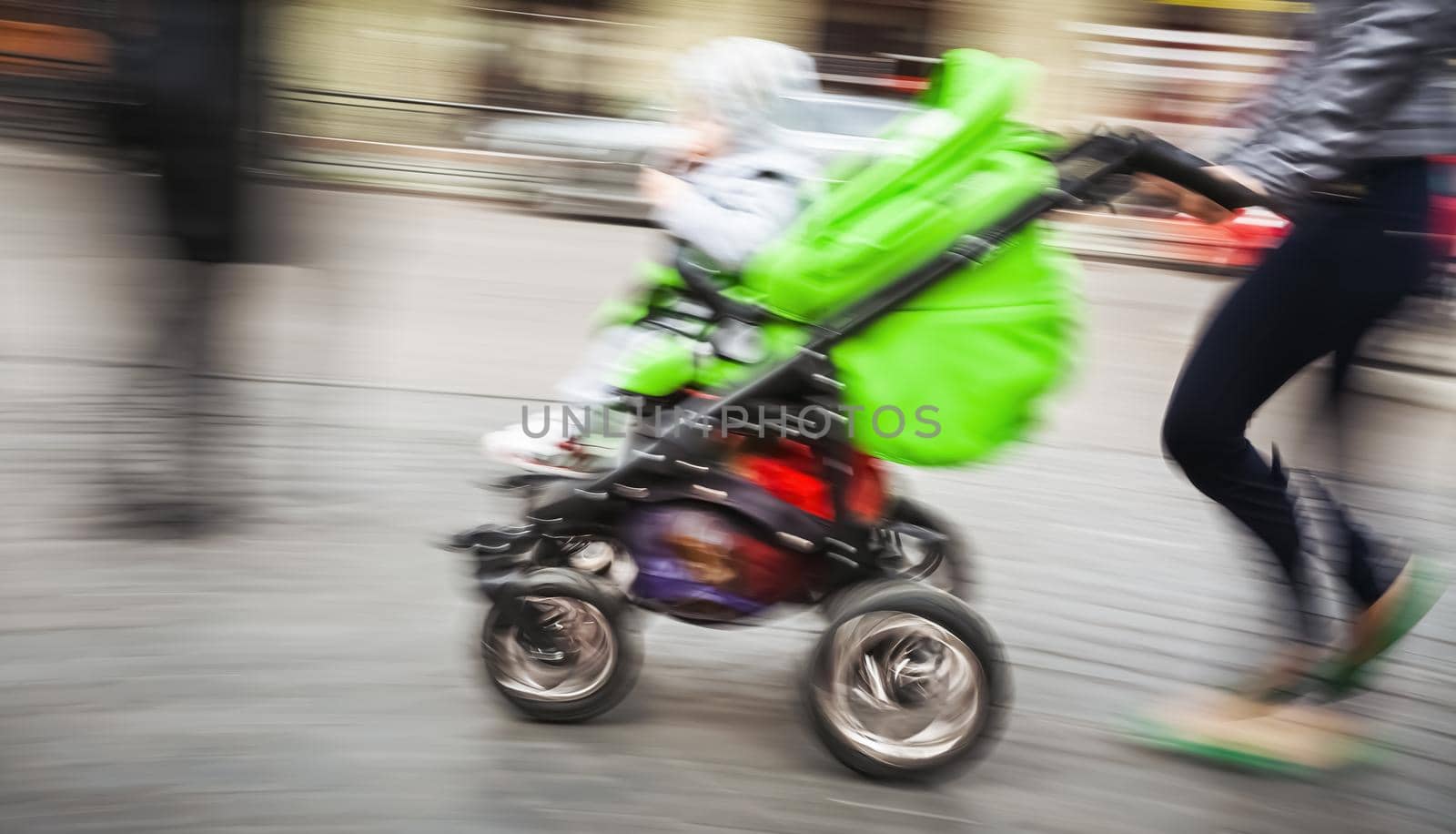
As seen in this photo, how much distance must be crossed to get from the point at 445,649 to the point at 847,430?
3.82 feet

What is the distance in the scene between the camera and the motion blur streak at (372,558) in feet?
8.91

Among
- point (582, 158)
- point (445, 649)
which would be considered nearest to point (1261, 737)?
point (445, 649)

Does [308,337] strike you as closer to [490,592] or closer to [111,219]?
[111,219]

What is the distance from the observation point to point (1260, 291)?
8.88 feet

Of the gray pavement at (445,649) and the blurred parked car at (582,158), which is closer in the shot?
the gray pavement at (445,649)

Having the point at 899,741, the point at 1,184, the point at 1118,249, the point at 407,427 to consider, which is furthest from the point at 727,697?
the point at 1118,249

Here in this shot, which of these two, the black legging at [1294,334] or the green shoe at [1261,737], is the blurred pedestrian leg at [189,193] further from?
the green shoe at [1261,737]

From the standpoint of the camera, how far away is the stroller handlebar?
253 cm

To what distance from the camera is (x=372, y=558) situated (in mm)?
3764

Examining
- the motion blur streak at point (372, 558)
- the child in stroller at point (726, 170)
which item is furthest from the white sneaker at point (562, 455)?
the motion blur streak at point (372, 558)

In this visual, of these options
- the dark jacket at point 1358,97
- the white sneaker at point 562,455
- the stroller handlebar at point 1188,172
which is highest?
the dark jacket at point 1358,97

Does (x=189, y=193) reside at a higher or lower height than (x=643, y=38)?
lower

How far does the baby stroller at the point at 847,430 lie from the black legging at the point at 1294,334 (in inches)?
7.8

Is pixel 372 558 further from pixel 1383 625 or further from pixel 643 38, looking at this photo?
pixel 643 38
